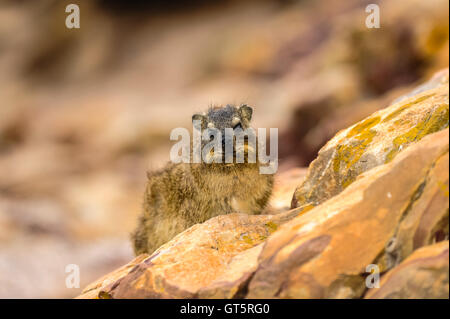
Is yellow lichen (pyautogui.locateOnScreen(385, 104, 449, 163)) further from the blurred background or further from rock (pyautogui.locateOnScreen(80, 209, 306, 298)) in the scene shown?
the blurred background

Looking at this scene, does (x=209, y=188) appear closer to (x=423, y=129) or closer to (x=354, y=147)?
(x=354, y=147)

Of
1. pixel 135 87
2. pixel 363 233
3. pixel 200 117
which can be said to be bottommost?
pixel 363 233

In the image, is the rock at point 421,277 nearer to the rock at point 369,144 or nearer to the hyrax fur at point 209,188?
the rock at point 369,144

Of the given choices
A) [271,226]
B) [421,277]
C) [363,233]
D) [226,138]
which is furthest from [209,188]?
[421,277]

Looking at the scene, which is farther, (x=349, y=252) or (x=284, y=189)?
(x=284, y=189)

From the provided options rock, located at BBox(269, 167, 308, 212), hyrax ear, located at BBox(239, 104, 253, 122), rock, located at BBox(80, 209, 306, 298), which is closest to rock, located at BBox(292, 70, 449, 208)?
rock, located at BBox(80, 209, 306, 298)
